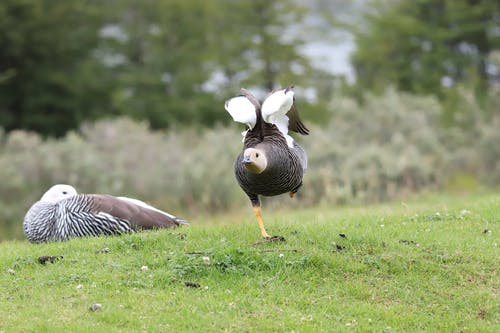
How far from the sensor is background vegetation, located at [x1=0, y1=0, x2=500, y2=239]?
20.4 metres

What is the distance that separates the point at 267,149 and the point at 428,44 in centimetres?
2772

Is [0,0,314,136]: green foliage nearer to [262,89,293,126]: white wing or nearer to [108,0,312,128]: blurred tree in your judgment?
[108,0,312,128]: blurred tree

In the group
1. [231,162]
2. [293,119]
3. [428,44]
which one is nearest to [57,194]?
[293,119]

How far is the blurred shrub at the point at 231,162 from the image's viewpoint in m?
19.1

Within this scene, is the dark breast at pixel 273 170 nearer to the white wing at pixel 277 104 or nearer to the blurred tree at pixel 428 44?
the white wing at pixel 277 104

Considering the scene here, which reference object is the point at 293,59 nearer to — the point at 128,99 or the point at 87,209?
the point at 128,99

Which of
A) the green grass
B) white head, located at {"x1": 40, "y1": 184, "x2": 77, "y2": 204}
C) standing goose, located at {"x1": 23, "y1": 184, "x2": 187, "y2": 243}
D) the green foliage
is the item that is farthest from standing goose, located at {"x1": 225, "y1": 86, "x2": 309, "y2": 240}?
the green foliage

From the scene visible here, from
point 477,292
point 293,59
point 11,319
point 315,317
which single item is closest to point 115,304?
point 11,319

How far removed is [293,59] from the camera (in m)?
30.9

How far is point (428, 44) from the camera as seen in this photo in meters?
33.7

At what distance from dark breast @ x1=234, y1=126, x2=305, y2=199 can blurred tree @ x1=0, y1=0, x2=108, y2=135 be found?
23240mm

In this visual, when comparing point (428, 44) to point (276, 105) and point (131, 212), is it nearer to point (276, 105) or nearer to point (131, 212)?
point (131, 212)

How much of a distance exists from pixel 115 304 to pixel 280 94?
2.97 m

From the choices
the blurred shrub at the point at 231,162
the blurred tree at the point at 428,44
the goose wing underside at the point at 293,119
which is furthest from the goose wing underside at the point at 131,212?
the blurred tree at the point at 428,44
